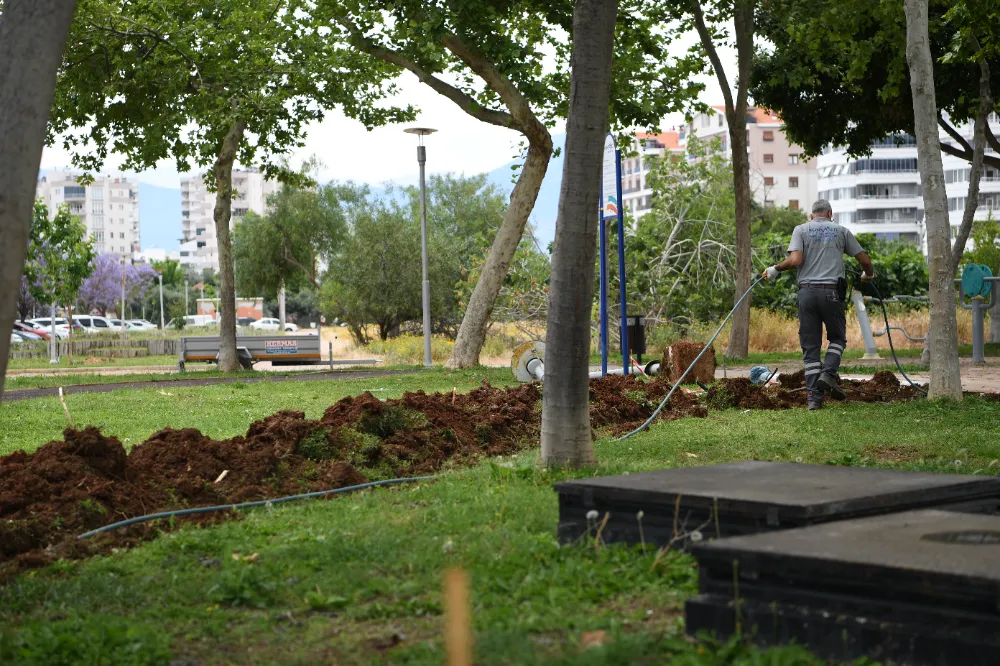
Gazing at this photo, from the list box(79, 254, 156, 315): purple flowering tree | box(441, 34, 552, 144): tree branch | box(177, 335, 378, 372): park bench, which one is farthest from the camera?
box(79, 254, 156, 315): purple flowering tree

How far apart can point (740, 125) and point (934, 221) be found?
11.3 m

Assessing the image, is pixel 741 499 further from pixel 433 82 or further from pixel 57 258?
pixel 57 258

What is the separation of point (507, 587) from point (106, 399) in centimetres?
1349

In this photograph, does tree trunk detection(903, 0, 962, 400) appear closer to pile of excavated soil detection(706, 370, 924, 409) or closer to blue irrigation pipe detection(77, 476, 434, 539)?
pile of excavated soil detection(706, 370, 924, 409)

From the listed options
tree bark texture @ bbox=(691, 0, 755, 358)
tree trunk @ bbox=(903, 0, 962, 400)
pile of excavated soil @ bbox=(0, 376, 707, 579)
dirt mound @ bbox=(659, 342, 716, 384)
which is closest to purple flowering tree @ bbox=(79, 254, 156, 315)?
tree bark texture @ bbox=(691, 0, 755, 358)

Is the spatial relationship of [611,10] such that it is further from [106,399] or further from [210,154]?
[210,154]

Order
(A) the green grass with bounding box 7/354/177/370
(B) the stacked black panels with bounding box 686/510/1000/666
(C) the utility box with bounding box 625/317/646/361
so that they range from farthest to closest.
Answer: (A) the green grass with bounding box 7/354/177/370 → (C) the utility box with bounding box 625/317/646/361 → (B) the stacked black panels with bounding box 686/510/1000/666

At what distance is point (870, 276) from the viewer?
41.6 feet

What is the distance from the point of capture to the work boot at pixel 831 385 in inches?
495

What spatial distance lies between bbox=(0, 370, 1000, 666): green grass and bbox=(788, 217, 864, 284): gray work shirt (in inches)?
169

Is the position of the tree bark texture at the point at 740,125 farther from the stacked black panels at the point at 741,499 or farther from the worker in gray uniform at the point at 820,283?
the stacked black panels at the point at 741,499

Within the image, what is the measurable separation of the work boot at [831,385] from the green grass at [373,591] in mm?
4308

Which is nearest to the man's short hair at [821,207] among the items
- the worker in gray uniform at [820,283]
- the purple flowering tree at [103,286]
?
the worker in gray uniform at [820,283]

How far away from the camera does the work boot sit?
12562mm
